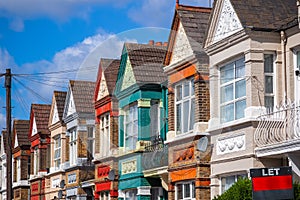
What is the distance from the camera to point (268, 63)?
74.6 feet

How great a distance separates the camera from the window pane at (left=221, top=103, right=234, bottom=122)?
23609 millimetres

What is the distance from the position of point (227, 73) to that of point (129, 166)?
9.29m

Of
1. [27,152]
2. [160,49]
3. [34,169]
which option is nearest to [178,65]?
[160,49]

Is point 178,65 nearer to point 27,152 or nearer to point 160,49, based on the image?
point 160,49

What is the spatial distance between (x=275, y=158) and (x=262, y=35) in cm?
369

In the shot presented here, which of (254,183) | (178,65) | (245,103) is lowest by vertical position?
(254,183)

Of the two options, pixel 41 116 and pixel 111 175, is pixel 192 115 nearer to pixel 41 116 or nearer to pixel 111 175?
pixel 111 175

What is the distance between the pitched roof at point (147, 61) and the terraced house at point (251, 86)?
3.32 metres

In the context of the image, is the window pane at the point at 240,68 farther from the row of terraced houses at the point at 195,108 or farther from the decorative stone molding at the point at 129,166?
the decorative stone molding at the point at 129,166

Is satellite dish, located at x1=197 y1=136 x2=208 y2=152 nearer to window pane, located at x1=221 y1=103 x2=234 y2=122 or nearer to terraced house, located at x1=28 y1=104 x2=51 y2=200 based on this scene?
window pane, located at x1=221 y1=103 x2=234 y2=122

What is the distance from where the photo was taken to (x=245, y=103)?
2269 centimetres

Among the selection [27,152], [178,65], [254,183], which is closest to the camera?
[254,183]

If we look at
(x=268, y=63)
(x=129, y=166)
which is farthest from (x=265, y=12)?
(x=129, y=166)

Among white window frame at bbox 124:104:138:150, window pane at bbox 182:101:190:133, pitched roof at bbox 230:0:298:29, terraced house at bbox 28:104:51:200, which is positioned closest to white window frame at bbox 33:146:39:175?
terraced house at bbox 28:104:51:200
